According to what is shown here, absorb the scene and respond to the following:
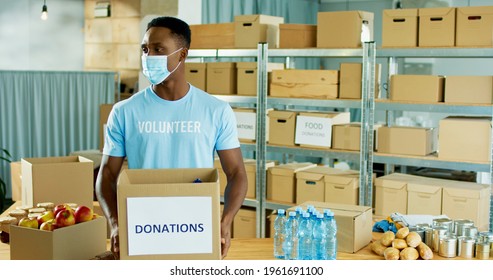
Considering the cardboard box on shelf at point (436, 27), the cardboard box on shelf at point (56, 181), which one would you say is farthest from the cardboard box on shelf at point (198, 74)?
the cardboard box on shelf at point (56, 181)

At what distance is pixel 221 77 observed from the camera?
5344 millimetres

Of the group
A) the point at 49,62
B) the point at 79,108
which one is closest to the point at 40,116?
the point at 79,108

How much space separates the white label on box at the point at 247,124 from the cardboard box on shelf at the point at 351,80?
0.76 m

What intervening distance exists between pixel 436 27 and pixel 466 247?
210 centimetres

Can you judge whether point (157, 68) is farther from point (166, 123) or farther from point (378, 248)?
point (378, 248)

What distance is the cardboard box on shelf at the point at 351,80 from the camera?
4.71 m

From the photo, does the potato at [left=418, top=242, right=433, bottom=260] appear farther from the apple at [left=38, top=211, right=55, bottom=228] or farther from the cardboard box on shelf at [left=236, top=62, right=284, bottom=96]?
the cardboard box on shelf at [left=236, top=62, right=284, bottom=96]

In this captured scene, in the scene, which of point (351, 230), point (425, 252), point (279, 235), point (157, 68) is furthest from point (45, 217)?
point (425, 252)

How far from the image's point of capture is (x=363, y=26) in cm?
486

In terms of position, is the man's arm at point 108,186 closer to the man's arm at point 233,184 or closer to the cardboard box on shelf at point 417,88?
the man's arm at point 233,184

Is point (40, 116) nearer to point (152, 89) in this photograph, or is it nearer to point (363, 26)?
point (363, 26)

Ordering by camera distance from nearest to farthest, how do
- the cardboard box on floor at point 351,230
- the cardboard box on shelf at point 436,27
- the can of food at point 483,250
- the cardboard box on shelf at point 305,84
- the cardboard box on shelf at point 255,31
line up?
1. the can of food at point 483,250
2. the cardboard box on floor at point 351,230
3. the cardboard box on shelf at point 436,27
4. the cardboard box on shelf at point 305,84
5. the cardboard box on shelf at point 255,31

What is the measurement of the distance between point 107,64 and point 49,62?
78cm

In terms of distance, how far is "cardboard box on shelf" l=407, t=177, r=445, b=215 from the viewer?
4.38 metres
